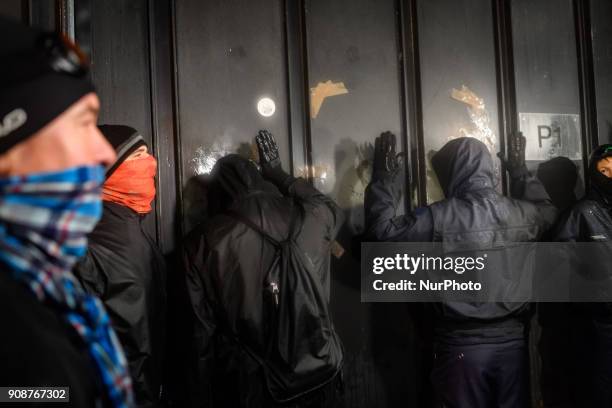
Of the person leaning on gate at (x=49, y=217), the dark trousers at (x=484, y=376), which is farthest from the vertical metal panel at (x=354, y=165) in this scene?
the person leaning on gate at (x=49, y=217)

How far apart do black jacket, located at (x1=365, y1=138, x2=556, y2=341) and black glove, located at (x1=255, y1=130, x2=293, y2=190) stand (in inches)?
22.4

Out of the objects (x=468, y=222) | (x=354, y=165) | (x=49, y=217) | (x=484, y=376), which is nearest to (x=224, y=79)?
(x=354, y=165)

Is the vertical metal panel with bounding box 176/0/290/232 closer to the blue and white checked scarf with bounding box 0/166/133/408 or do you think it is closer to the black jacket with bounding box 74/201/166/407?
the black jacket with bounding box 74/201/166/407

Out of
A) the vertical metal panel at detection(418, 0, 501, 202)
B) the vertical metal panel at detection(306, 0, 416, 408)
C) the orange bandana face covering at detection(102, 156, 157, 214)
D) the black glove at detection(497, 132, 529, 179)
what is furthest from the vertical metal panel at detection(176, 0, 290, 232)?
the black glove at detection(497, 132, 529, 179)

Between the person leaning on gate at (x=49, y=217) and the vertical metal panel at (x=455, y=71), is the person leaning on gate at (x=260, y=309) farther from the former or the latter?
the vertical metal panel at (x=455, y=71)

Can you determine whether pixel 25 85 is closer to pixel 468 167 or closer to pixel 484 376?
pixel 468 167

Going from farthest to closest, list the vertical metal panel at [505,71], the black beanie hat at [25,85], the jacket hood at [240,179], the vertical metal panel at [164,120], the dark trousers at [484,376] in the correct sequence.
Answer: the vertical metal panel at [505,71] → the vertical metal panel at [164,120] → the dark trousers at [484,376] → the jacket hood at [240,179] → the black beanie hat at [25,85]

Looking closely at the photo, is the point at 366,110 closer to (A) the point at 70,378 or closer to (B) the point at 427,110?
(B) the point at 427,110

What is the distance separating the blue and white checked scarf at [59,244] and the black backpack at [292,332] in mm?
1221

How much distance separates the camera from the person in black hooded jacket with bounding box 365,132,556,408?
2.63m

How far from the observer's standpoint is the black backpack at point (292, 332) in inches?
89.4

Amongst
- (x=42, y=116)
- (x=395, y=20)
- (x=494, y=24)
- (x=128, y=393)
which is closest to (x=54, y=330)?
(x=128, y=393)

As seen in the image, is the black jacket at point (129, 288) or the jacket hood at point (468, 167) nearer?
the black jacket at point (129, 288)

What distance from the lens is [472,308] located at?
2.67 metres
